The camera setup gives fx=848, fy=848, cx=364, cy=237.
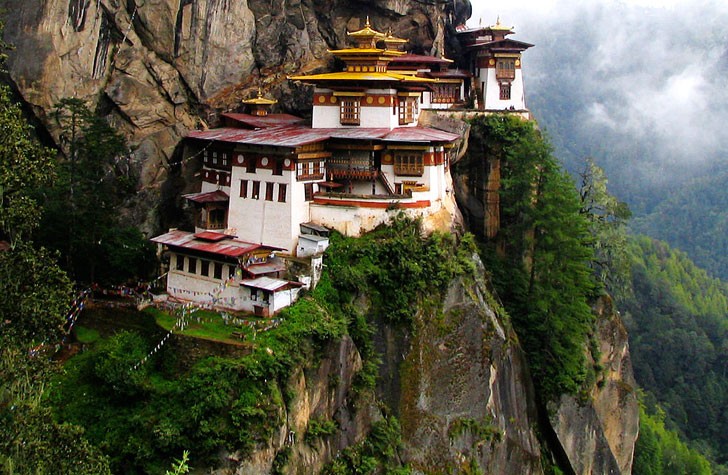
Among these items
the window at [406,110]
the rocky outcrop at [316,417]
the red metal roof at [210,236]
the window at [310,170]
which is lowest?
the rocky outcrop at [316,417]

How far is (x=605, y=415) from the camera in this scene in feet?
158

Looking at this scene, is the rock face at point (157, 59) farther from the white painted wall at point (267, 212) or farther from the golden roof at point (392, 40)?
the white painted wall at point (267, 212)

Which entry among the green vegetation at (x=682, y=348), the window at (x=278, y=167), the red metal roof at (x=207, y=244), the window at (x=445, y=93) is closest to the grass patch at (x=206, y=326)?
the red metal roof at (x=207, y=244)

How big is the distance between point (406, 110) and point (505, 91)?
412 inches

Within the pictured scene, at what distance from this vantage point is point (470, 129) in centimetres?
4725

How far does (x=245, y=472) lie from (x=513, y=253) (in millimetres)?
23458

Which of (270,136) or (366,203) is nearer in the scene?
(366,203)

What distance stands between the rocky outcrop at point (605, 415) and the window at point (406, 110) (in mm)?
15226

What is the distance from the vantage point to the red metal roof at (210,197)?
39062mm

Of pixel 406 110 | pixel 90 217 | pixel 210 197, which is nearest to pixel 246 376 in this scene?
pixel 90 217

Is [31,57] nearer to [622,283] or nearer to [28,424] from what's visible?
[28,424]

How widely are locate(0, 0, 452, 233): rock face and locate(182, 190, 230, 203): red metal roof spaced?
2987 mm

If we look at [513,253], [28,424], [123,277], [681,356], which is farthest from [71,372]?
[681,356]

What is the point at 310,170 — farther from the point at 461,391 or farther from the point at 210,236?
the point at 461,391
